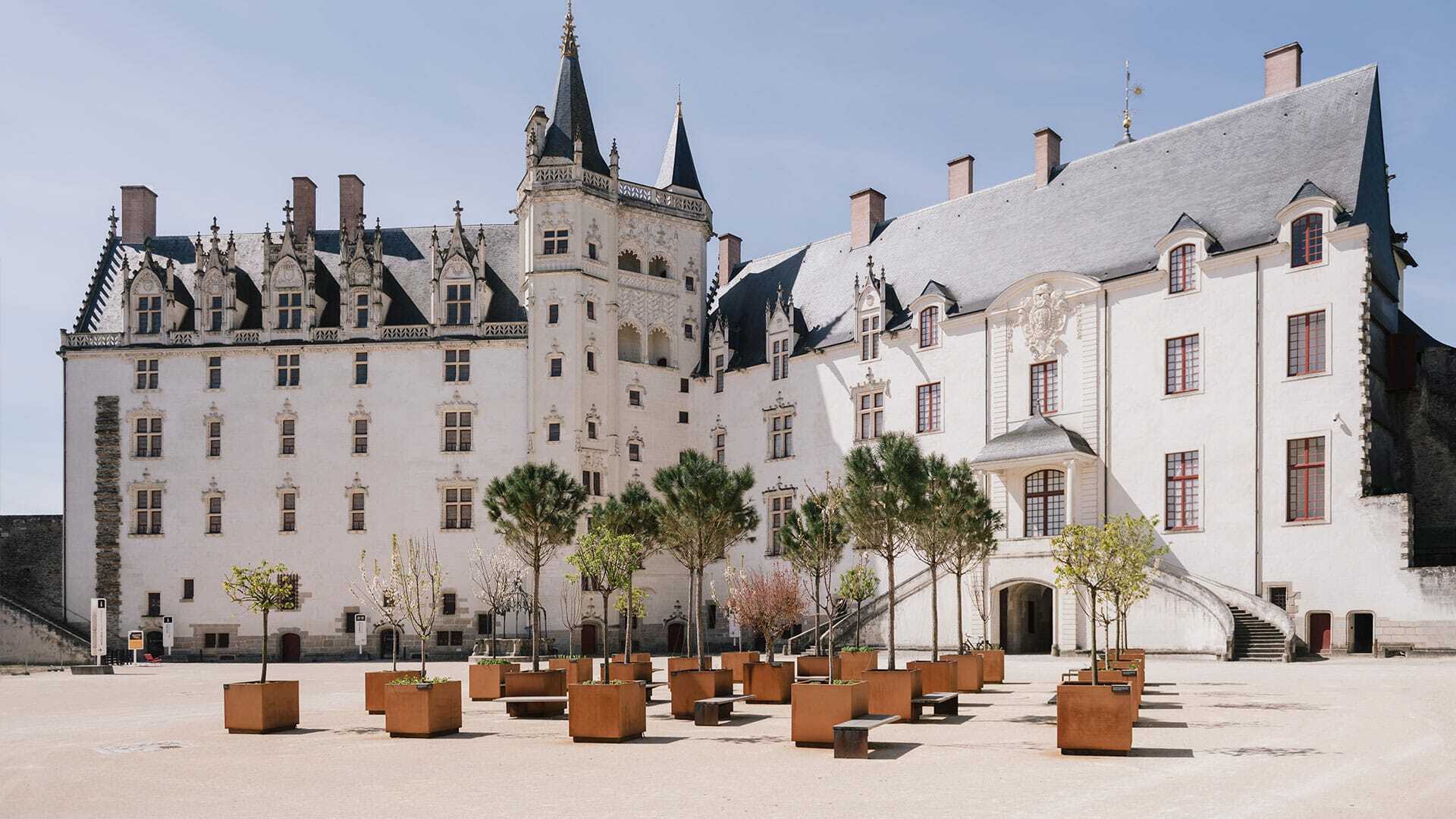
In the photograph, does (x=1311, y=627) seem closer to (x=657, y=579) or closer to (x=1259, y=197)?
(x=1259, y=197)

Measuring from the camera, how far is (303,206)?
2058 inches

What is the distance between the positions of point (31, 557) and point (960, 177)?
1510 inches

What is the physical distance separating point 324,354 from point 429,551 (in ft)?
28.7

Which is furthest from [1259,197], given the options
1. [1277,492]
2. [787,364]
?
[787,364]

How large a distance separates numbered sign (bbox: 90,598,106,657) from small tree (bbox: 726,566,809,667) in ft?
65.1

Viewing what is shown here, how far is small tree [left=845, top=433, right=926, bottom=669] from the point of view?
24.4 m

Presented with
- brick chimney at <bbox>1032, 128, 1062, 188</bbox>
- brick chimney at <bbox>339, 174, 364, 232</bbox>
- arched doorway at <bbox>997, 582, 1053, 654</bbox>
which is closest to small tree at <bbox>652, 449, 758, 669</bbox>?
arched doorway at <bbox>997, 582, 1053, 654</bbox>

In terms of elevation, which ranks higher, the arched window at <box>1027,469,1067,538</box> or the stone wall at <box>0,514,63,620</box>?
the arched window at <box>1027,469,1067,538</box>

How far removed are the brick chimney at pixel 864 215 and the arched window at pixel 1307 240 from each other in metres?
18.7

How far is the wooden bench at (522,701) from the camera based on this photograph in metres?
19.5

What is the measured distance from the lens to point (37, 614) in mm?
45031

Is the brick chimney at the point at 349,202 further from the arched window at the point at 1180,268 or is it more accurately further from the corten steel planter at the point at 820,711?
the corten steel planter at the point at 820,711

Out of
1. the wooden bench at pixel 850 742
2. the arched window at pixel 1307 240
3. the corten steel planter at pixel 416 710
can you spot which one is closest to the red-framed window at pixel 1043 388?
the arched window at pixel 1307 240

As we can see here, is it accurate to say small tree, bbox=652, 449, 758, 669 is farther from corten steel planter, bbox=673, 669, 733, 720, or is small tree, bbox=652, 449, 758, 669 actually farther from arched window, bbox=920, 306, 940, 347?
arched window, bbox=920, 306, 940, 347
